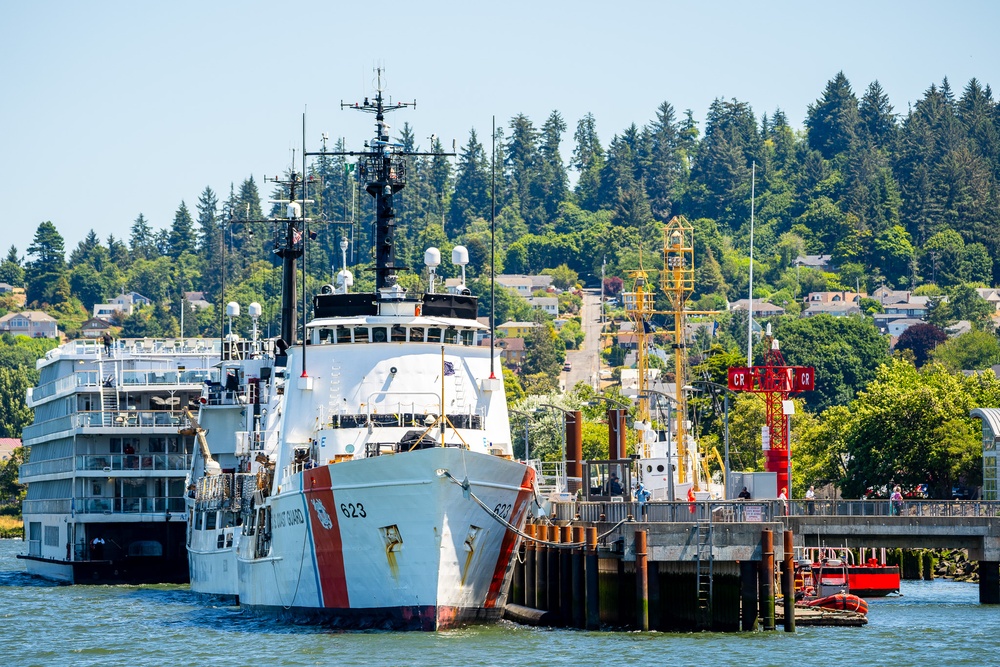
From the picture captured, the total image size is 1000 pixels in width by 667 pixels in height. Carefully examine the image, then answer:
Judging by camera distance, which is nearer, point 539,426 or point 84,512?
point 84,512

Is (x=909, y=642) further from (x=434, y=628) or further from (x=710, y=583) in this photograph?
(x=434, y=628)

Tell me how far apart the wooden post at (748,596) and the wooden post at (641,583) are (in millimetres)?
2841

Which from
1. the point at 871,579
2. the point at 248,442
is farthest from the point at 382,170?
the point at 871,579

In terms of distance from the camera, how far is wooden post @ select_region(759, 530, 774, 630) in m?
51.7

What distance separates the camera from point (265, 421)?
224 feet

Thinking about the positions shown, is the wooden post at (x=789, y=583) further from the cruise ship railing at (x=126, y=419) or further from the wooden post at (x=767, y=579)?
the cruise ship railing at (x=126, y=419)

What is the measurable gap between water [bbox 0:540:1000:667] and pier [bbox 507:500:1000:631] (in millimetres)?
947

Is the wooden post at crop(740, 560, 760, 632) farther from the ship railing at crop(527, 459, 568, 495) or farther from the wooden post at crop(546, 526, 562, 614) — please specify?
the ship railing at crop(527, 459, 568, 495)

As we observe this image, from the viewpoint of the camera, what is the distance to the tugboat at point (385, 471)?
50875 millimetres

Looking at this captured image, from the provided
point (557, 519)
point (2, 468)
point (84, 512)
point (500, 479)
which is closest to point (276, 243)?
point (84, 512)

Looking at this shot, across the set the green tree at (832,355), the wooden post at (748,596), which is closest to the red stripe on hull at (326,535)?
the wooden post at (748,596)

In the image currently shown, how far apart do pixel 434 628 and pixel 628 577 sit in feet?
20.8

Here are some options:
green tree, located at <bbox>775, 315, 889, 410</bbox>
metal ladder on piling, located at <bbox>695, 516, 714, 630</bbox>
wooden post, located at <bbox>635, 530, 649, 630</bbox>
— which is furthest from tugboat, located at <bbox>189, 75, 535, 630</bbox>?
green tree, located at <bbox>775, 315, 889, 410</bbox>

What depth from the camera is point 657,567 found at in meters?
52.6
